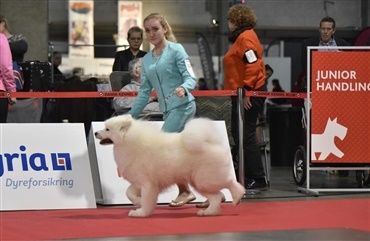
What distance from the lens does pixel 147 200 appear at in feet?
22.7

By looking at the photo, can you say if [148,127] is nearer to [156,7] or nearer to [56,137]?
[56,137]

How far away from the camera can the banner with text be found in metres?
22.8

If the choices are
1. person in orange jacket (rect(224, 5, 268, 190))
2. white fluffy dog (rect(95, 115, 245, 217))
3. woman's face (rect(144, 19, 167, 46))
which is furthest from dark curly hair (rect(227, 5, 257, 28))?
white fluffy dog (rect(95, 115, 245, 217))

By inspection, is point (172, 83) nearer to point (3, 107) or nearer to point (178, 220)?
point (178, 220)

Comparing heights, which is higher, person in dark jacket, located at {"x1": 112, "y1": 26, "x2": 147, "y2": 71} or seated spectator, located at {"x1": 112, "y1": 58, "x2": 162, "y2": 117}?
person in dark jacket, located at {"x1": 112, "y1": 26, "x2": 147, "y2": 71}

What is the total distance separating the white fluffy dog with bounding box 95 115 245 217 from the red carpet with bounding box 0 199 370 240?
0.92ft

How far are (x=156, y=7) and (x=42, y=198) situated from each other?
51.5 feet

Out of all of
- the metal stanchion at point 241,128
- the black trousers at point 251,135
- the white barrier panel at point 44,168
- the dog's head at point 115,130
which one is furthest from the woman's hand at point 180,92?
the black trousers at point 251,135

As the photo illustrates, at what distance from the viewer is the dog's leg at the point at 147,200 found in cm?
688

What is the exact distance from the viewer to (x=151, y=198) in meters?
6.92

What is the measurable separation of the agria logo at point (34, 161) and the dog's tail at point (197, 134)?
5.32 feet

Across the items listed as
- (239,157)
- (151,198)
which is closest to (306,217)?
(151,198)

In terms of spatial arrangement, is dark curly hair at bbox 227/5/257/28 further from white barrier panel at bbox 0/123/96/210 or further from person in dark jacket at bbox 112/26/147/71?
white barrier panel at bbox 0/123/96/210

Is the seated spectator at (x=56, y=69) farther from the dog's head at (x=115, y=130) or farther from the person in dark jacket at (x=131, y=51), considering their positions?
the dog's head at (x=115, y=130)
